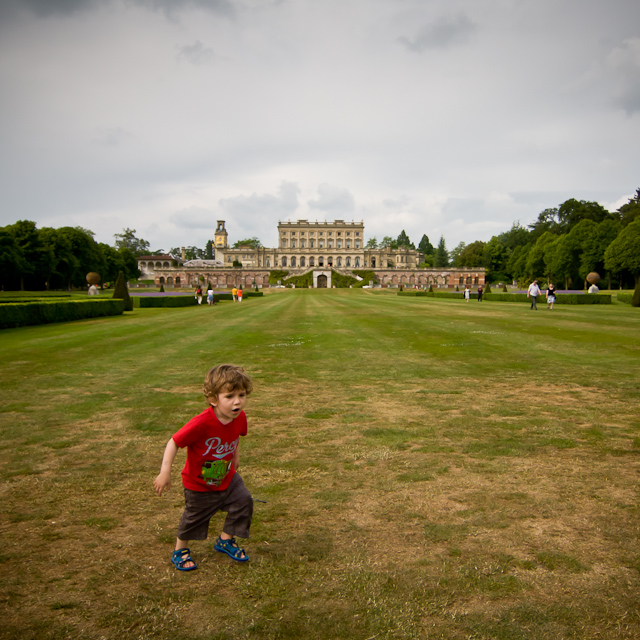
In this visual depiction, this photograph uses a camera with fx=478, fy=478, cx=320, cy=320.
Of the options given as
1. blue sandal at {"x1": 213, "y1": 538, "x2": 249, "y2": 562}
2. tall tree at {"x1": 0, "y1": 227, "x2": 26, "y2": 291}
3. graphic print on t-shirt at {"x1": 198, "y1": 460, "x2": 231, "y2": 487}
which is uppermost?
tall tree at {"x1": 0, "y1": 227, "x2": 26, "y2": 291}

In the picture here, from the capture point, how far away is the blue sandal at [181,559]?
9.79 feet

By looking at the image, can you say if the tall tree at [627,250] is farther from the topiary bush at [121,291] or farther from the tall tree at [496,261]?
the topiary bush at [121,291]

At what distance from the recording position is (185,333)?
50.9 ft

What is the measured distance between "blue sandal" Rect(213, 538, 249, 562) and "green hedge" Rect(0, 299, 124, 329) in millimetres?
17612

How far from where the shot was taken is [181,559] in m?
3.02

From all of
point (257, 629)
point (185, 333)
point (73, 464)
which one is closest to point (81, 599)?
point (257, 629)

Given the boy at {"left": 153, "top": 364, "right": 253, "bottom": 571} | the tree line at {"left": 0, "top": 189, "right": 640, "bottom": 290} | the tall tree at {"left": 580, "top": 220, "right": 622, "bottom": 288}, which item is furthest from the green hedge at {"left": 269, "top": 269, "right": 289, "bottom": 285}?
the boy at {"left": 153, "top": 364, "right": 253, "bottom": 571}

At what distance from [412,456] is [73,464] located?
328 centimetres

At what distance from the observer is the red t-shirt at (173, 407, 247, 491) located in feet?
10.2

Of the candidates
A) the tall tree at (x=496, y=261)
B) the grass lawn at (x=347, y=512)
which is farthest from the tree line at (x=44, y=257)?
the tall tree at (x=496, y=261)

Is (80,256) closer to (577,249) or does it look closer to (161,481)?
(577,249)

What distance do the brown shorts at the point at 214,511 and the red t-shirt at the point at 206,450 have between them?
55 millimetres

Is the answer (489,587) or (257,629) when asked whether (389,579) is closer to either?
(489,587)

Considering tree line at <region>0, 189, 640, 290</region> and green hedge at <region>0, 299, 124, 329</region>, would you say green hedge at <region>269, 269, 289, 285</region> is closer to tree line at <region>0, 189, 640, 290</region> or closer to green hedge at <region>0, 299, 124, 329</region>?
tree line at <region>0, 189, 640, 290</region>
